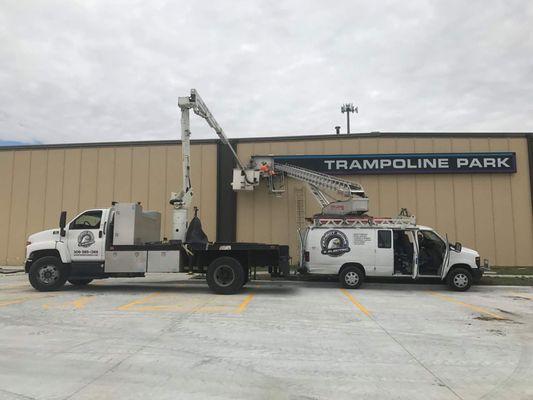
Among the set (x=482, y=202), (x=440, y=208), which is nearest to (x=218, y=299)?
(x=440, y=208)

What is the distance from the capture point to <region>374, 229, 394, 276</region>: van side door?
13.5 m

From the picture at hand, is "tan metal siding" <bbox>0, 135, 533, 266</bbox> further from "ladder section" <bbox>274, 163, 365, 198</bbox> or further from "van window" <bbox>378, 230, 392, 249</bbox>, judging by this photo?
"van window" <bbox>378, 230, 392, 249</bbox>

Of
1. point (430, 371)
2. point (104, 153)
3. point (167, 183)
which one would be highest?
point (104, 153)

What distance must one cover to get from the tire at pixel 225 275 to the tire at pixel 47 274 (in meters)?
4.41

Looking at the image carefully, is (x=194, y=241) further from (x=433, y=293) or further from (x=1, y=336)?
(x=433, y=293)

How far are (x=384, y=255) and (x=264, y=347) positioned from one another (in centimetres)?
773

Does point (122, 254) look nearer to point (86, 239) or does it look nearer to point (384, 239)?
point (86, 239)

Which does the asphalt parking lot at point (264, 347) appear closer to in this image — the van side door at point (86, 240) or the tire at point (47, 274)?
the tire at point (47, 274)

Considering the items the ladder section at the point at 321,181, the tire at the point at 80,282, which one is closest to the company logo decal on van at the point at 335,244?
the ladder section at the point at 321,181

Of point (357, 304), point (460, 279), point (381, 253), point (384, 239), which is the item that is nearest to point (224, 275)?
point (357, 304)

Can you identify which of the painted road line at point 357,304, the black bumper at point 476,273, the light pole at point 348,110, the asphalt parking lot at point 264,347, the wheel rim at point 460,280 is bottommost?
the asphalt parking lot at point 264,347

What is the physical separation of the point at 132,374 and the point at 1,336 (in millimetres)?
3470

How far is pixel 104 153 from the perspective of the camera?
22.3 meters

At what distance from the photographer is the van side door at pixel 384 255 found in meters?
13.5
